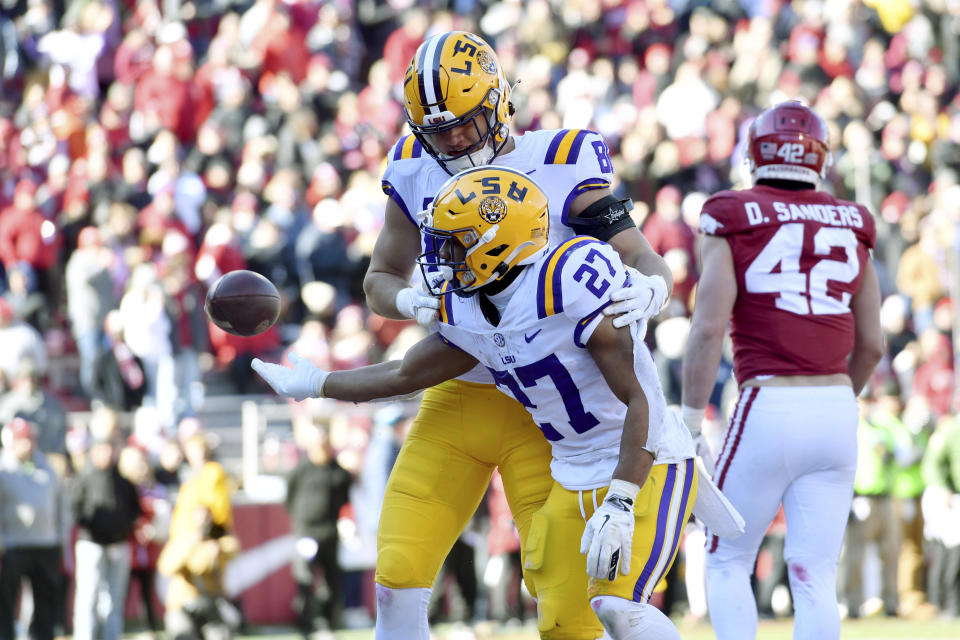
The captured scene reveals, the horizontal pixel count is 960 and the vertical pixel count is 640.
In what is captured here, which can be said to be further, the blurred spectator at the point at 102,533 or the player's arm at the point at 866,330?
the blurred spectator at the point at 102,533

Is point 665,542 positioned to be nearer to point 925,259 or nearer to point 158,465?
point 158,465

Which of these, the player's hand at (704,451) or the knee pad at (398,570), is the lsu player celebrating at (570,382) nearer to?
the knee pad at (398,570)

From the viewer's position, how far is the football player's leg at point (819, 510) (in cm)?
482

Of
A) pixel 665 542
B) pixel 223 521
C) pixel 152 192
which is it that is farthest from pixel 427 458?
pixel 152 192

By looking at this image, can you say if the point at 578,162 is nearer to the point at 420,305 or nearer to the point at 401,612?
the point at 420,305

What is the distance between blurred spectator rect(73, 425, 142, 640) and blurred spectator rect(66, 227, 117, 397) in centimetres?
116

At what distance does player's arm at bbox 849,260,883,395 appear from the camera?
5.26 metres

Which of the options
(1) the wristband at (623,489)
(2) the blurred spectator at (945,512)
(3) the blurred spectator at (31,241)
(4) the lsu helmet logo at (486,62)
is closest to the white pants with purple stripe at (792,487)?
(1) the wristband at (623,489)

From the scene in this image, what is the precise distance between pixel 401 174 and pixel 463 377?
0.68 m

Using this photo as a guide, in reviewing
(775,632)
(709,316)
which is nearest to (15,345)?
(775,632)

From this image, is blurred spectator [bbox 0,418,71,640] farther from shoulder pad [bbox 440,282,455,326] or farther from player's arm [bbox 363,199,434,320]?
shoulder pad [bbox 440,282,455,326]

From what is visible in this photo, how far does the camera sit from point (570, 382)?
407 centimetres

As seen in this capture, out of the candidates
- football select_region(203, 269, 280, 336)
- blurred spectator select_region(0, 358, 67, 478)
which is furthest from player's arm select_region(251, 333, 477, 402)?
blurred spectator select_region(0, 358, 67, 478)

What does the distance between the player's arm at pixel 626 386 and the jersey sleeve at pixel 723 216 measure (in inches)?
47.3
